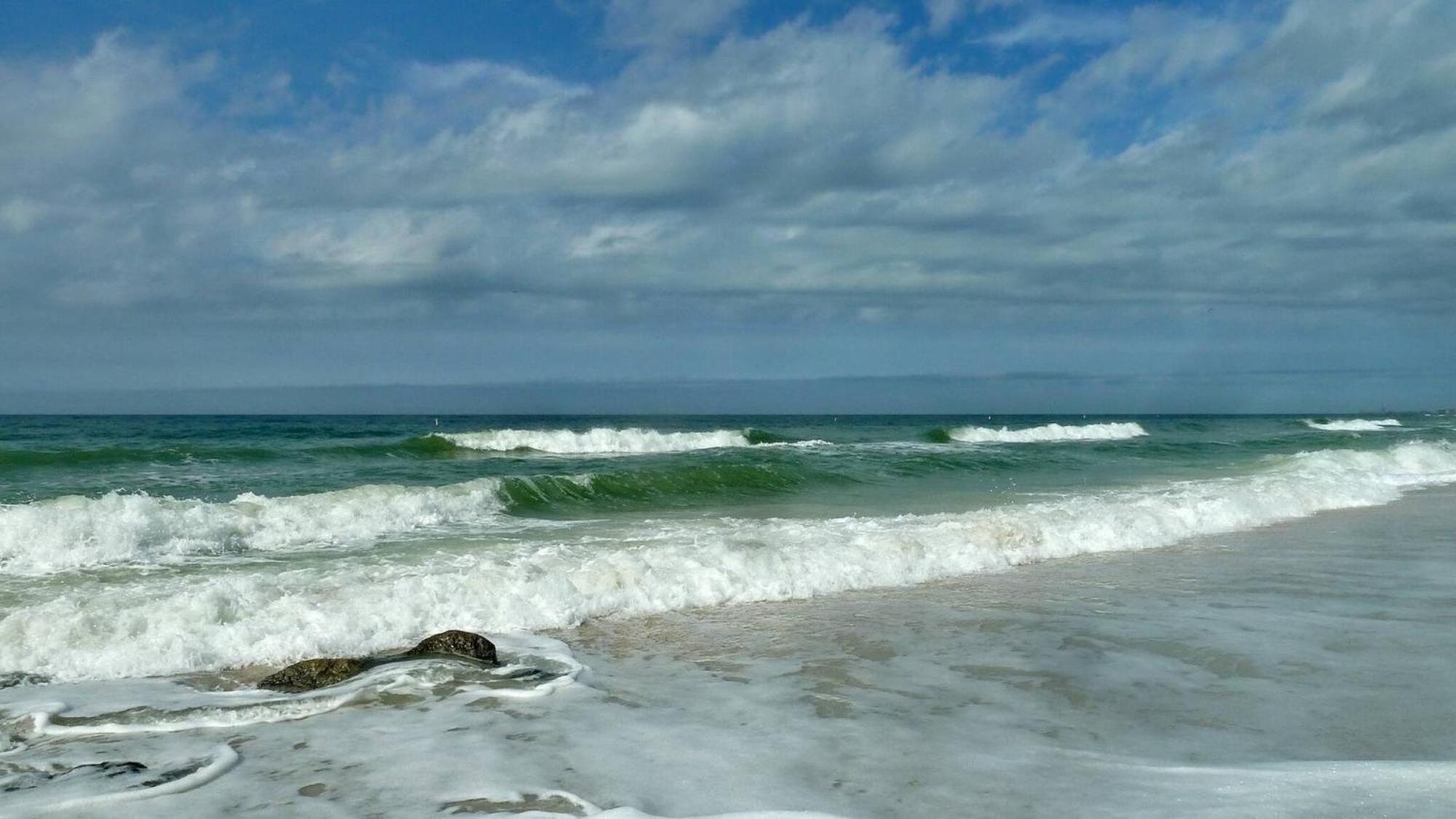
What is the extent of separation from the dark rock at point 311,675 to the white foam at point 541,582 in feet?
3.19


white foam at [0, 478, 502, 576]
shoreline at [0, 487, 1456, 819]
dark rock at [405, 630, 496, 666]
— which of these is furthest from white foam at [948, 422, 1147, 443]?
dark rock at [405, 630, 496, 666]

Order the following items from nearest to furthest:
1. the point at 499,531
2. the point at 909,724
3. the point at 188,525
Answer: the point at 909,724
the point at 188,525
the point at 499,531

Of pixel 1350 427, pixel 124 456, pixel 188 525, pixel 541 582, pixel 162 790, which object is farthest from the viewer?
pixel 1350 427

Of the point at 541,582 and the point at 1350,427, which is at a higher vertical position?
the point at 1350,427

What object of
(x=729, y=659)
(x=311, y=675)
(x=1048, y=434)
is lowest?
(x=729, y=659)

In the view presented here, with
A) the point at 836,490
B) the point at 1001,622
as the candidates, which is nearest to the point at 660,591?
the point at 1001,622

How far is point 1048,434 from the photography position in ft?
184

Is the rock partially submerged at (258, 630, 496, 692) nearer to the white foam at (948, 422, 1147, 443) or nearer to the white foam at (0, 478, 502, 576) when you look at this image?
the white foam at (0, 478, 502, 576)

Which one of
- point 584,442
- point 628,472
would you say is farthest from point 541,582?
point 584,442

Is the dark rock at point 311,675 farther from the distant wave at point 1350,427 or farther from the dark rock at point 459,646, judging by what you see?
the distant wave at point 1350,427

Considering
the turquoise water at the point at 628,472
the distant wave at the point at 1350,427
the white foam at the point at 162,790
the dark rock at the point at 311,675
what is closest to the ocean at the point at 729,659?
the white foam at the point at 162,790

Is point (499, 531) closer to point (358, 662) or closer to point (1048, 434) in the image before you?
point (358, 662)

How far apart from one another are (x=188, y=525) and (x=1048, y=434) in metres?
49.9

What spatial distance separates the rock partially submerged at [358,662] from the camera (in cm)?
634
